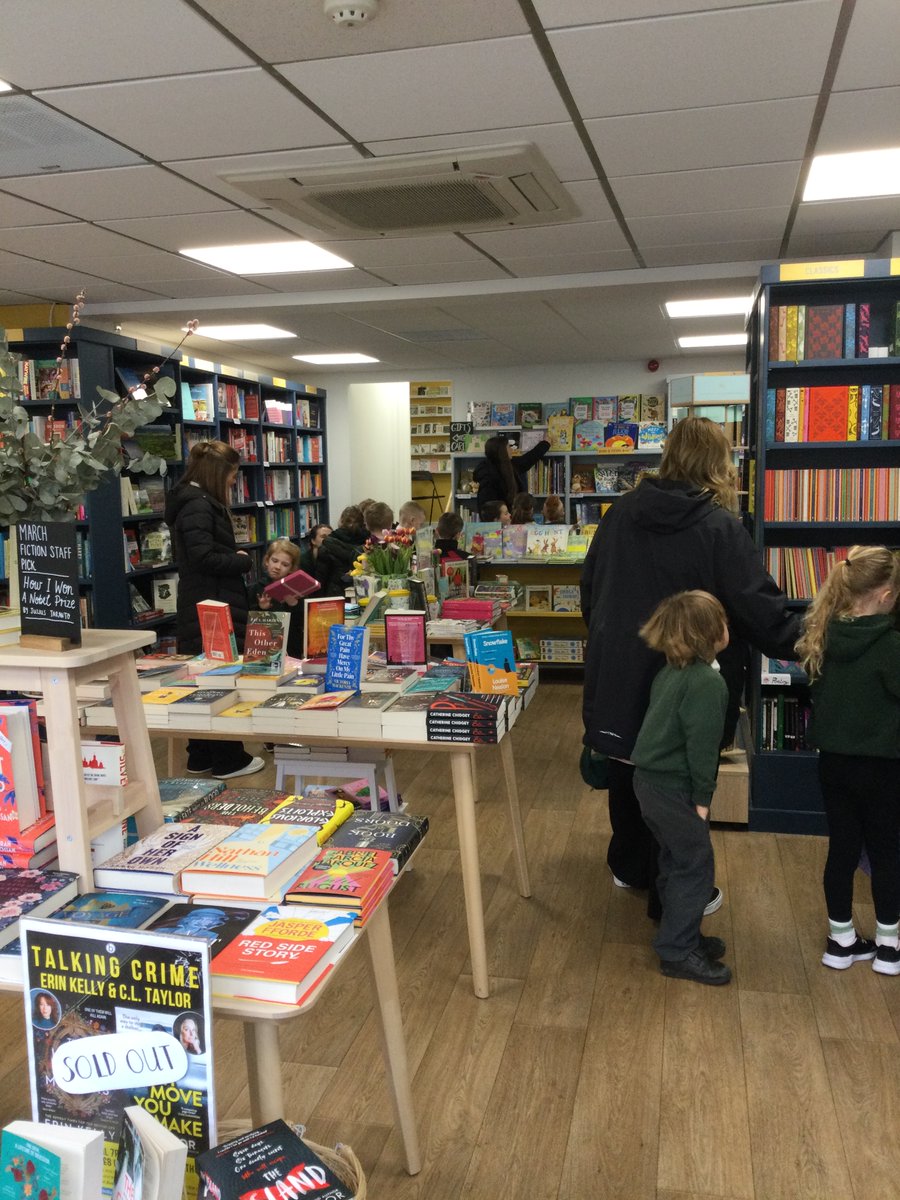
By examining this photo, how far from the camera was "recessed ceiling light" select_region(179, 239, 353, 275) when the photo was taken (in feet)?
14.9

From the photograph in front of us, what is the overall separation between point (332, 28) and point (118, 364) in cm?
468

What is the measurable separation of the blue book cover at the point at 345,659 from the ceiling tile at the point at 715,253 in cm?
273

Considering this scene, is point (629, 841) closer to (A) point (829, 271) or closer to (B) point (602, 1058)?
(B) point (602, 1058)

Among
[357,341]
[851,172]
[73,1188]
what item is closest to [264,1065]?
[73,1188]

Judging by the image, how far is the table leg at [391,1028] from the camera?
6.45 ft

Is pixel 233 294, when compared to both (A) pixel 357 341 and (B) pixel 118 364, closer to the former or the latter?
(B) pixel 118 364

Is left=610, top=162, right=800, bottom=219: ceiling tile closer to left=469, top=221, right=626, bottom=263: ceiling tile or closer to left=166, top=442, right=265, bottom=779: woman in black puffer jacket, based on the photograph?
left=469, top=221, right=626, bottom=263: ceiling tile

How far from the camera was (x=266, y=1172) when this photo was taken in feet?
4.29

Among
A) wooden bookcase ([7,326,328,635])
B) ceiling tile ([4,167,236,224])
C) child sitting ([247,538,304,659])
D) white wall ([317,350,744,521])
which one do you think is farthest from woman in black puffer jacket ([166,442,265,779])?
white wall ([317,350,744,521])

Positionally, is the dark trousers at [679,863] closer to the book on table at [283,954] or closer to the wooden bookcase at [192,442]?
the book on table at [283,954]

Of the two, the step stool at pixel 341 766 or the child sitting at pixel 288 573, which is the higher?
the child sitting at pixel 288 573

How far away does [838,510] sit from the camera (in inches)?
157

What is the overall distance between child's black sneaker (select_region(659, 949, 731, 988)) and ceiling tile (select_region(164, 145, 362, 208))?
2.80m

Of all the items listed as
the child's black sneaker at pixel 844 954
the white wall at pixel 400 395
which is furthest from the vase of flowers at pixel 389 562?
the white wall at pixel 400 395
